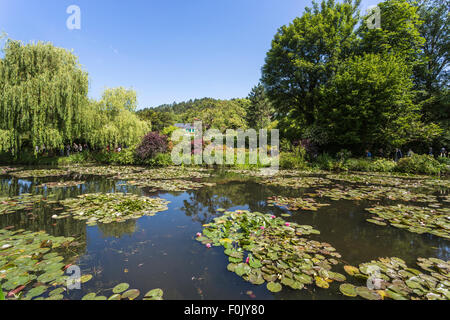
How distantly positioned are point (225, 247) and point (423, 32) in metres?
27.3

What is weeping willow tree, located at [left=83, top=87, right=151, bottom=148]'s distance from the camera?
1536 cm

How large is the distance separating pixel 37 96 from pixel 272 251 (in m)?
16.4

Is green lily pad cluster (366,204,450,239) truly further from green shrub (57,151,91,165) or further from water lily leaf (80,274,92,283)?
green shrub (57,151,91,165)

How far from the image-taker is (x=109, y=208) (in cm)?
450

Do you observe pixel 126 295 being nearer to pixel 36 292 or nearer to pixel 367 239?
pixel 36 292

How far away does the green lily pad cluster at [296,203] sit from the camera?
4793 mm

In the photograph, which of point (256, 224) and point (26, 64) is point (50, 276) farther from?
point (26, 64)

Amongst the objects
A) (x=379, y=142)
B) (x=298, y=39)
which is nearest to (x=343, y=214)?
(x=379, y=142)

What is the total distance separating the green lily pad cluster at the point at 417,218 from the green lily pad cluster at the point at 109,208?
5.00 metres

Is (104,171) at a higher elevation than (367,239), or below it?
higher

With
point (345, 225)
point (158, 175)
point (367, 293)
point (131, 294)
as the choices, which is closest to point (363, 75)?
point (345, 225)

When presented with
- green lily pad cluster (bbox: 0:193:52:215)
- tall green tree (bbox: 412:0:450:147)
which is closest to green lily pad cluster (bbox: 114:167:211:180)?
green lily pad cluster (bbox: 0:193:52:215)

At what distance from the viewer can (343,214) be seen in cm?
438

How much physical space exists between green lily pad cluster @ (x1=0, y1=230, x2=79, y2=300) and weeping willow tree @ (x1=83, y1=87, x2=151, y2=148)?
13436 millimetres
